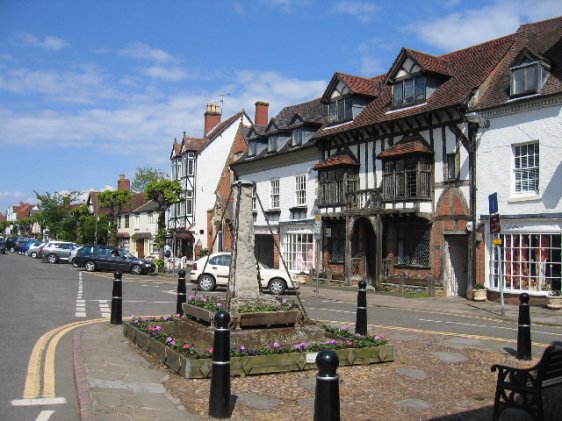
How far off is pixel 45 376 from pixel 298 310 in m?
3.89

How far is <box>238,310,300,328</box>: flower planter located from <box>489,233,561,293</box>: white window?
11.7m

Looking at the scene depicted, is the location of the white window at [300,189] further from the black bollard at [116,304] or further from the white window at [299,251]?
the black bollard at [116,304]

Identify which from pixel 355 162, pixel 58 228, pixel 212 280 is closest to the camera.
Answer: pixel 212 280

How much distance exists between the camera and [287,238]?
108 ft

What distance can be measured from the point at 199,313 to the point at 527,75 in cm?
1577

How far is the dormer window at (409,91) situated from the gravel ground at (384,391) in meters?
16.8

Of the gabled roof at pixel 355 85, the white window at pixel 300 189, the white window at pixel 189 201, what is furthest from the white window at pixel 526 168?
the white window at pixel 189 201

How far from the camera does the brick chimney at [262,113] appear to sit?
42.1 metres

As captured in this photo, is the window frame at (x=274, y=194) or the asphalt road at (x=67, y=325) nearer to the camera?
the asphalt road at (x=67, y=325)

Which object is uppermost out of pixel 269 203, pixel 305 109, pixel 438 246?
pixel 305 109

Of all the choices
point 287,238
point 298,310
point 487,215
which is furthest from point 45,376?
point 287,238

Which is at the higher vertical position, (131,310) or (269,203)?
(269,203)

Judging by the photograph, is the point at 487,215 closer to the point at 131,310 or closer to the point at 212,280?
the point at 212,280

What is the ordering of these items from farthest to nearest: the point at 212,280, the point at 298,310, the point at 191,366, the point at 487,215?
the point at 212,280 < the point at 487,215 < the point at 298,310 < the point at 191,366
